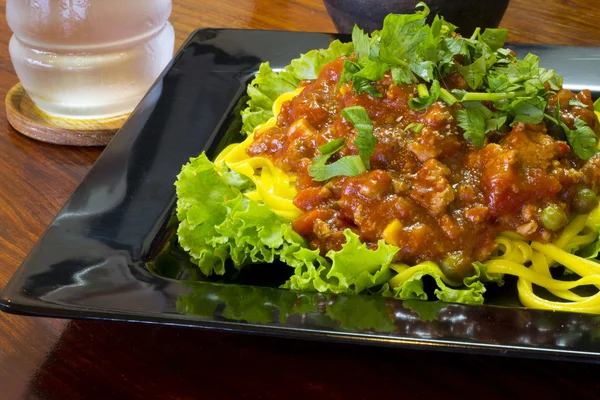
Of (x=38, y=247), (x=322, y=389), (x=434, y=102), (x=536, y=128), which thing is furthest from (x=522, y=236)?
(x=38, y=247)

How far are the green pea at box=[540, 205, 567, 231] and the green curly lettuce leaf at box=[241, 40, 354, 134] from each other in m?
1.42

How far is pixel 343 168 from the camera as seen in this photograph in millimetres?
2879

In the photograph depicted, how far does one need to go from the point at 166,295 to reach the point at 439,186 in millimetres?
1061

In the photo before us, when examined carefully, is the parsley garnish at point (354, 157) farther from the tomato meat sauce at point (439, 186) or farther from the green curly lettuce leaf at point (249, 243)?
the green curly lettuce leaf at point (249, 243)

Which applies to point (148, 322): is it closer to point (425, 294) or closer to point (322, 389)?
point (322, 389)

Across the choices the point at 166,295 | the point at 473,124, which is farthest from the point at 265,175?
the point at 166,295

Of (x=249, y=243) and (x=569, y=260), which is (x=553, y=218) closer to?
(x=569, y=260)

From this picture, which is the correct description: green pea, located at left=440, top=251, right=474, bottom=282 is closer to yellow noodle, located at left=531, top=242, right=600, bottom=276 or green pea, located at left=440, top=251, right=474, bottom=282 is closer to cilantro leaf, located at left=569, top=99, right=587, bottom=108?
yellow noodle, located at left=531, top=242, right=600, bottom=276

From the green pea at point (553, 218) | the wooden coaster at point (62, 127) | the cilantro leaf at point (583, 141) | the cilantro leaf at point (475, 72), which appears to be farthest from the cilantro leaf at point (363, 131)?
the wooden coaster at point (62, 127)

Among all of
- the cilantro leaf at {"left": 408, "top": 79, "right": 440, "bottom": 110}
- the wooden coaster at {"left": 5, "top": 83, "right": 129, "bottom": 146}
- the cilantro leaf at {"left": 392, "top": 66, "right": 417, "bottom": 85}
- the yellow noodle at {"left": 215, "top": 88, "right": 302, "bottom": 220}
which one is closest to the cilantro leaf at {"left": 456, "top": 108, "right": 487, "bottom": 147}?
the cilantro leaf at {"left": 408, "top": 79, "right": 440, "bottom": 110}

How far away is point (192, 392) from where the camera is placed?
7.43ft

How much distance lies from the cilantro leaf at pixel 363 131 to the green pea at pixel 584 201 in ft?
2.69

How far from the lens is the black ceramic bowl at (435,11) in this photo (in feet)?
13.0

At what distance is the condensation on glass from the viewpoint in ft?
12.4
